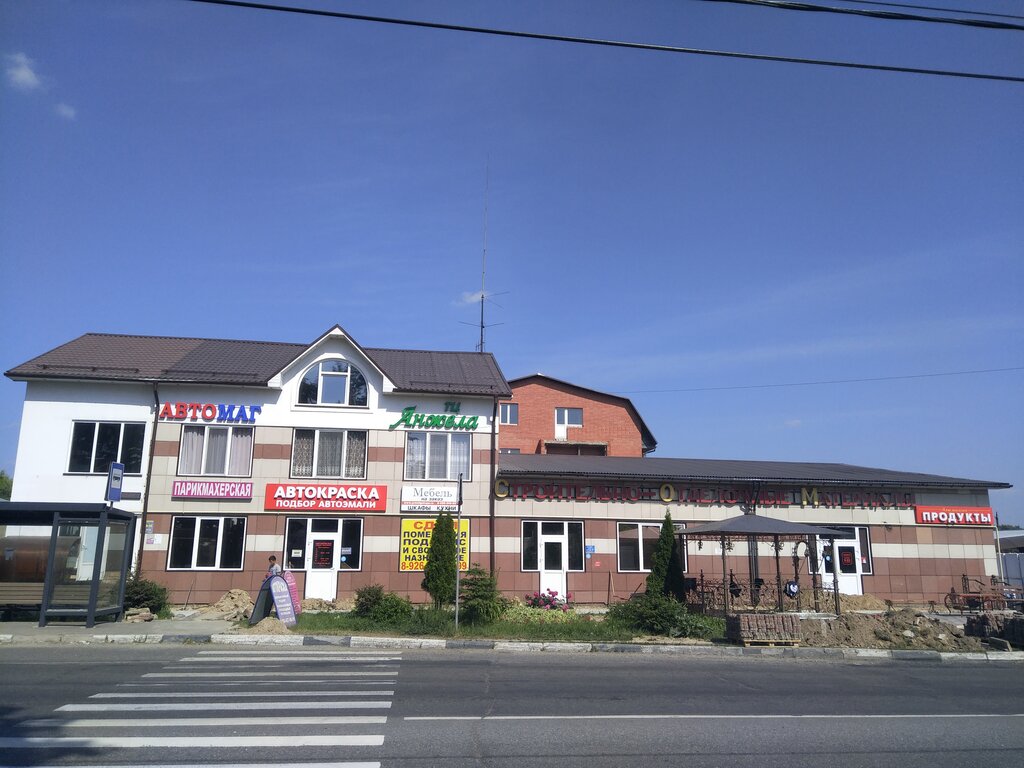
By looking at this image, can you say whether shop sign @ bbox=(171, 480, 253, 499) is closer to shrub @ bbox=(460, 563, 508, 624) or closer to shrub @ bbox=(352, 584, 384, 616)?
shrub @ bbox=(352, 584, 384, 616)

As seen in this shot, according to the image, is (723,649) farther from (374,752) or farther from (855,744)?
(374,752)

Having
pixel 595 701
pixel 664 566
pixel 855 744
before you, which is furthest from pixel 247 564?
pixel 855 744

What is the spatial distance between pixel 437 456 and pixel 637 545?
7.72m

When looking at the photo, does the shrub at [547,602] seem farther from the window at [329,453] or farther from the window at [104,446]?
the window at [104,446]

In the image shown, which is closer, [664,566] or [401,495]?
[664,566]

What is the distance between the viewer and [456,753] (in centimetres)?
788

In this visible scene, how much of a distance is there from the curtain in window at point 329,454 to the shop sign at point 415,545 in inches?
117

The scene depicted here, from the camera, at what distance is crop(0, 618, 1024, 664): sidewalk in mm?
16844

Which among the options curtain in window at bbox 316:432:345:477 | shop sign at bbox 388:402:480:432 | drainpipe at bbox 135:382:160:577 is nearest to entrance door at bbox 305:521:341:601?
curtain in window at bbox 316:432:345:477

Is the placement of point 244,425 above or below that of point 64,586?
above

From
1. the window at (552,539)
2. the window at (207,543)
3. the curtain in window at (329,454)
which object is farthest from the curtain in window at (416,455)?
the window at (207,543)

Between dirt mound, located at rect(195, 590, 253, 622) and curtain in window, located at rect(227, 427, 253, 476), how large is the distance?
13.0ft

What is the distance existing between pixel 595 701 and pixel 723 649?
7.53 m

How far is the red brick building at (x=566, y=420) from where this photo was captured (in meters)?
47.8
